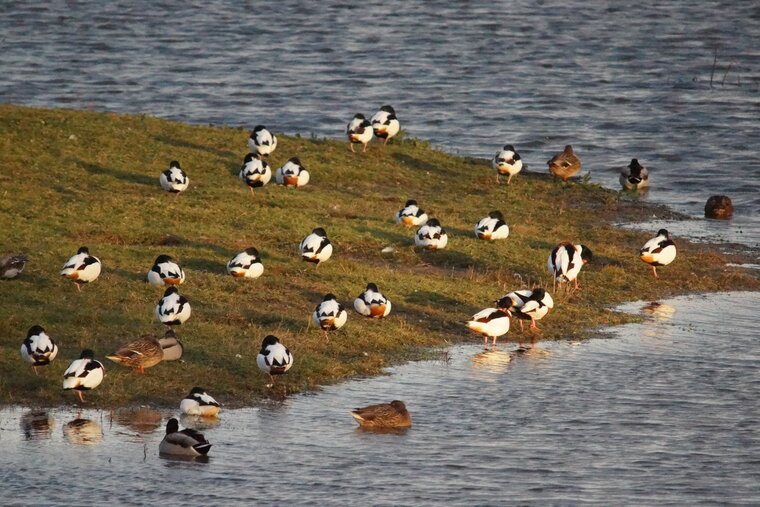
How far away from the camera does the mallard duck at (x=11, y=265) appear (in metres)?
20.5

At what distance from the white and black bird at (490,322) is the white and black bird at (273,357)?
11.7ft

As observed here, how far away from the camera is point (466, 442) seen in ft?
53.1

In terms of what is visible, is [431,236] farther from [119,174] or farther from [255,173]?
[119,174]

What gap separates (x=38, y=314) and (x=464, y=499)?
7.95 metres

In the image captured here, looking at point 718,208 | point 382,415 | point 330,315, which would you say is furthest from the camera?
point 718,208

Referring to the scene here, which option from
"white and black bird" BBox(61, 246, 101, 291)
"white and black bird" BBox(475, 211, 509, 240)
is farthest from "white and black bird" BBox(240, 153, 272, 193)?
"white and black bird" BBox(61, 246, 101, 291)

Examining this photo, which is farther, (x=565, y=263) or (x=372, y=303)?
(x=565, y=263)

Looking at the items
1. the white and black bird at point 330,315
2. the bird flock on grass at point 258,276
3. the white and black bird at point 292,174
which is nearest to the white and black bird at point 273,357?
the bird flock on grass at point 258,276

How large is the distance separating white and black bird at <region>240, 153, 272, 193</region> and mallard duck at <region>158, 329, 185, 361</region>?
9949mm

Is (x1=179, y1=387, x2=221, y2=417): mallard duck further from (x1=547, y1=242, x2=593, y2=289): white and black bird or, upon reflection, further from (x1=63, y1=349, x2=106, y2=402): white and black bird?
(x1=547, y1=242, x2=593, y2=289): white and black bird

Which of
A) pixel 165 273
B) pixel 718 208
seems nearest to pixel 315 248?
pixel 165 273

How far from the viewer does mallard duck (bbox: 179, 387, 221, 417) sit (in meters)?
16.4

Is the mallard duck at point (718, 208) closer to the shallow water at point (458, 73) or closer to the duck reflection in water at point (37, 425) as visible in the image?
the shallow water at point (458, 73)

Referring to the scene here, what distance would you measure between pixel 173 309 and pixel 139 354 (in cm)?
154
